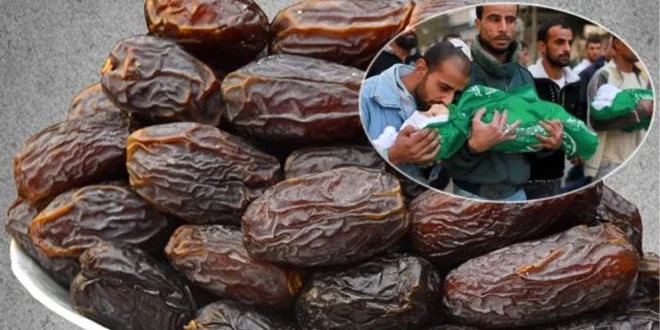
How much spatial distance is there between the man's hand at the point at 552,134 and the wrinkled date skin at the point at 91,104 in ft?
1.46

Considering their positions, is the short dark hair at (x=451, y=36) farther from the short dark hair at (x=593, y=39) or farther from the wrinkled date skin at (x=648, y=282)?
the wrinkled date skin at (x=648, y=282)

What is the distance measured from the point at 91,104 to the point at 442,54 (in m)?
0.44

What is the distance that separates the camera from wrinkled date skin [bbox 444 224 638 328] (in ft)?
2.58

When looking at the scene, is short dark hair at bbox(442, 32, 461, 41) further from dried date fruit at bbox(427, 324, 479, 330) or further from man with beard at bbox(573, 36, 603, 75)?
dried date fruit at bbox(427, 324, 479, 330)

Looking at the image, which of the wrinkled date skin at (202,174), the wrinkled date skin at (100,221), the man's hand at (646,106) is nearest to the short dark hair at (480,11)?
the man's hand at (646,106)

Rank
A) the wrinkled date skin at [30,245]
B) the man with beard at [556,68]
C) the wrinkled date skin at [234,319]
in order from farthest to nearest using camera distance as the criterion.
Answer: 1. the wrinkled date skin at [30,245]
2. the wrinkled date skin at [234,319]
3. the man with beard at [556,68]

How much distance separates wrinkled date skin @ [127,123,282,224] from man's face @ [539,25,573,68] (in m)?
0.26

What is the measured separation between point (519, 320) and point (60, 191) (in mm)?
438

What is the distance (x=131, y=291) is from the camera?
0.88m

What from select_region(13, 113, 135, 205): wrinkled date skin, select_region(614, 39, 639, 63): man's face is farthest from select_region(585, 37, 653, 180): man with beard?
select_region(13, 113, 135, 205): wrinkled date skin

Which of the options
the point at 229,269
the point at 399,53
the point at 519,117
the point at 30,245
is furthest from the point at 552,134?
the point at 30,245

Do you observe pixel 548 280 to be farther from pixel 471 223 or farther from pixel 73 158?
pixel 73 158

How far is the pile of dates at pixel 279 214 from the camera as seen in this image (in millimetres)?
808

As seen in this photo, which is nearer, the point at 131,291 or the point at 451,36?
the point at 451,36
